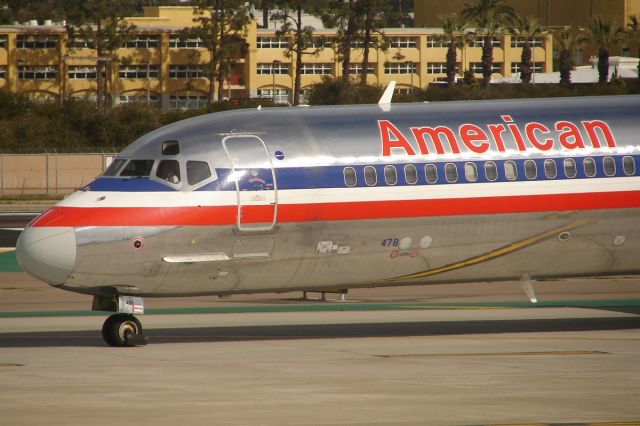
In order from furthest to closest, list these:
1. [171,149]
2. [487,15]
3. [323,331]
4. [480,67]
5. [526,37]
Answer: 1. [480,67]
2. [526,37]
3. [487,15]
4. [323,331]
5. [171,149]

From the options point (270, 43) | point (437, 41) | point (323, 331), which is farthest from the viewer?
point (270, 43)

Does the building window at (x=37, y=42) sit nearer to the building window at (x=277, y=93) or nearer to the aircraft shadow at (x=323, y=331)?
the building window at (x=277, y=93)

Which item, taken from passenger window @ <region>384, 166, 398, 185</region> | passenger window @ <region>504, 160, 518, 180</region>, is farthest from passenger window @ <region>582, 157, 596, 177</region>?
passenger window @ <region>384, 166, 398, 185</region>

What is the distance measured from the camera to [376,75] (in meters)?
157

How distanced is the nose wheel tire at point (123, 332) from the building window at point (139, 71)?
123 meters

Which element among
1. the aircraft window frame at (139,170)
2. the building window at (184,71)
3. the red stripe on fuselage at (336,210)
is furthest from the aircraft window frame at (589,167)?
the building window at (184,71)

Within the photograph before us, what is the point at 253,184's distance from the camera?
2308 cm

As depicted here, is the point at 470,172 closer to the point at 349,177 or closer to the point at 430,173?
the point at 430,173

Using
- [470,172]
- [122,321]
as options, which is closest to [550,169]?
[470,172]

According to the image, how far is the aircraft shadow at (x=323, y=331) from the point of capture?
24594 millimetres

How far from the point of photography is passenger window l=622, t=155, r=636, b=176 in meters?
25.5

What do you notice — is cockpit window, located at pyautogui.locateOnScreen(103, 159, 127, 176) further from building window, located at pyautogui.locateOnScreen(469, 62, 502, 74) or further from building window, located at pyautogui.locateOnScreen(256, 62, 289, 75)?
building window, located at pyautogui.locateOnScreen(469, 62, 502, 74)

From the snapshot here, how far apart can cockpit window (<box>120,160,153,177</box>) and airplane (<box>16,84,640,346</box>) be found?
24mm

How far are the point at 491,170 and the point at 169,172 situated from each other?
5934 mm
